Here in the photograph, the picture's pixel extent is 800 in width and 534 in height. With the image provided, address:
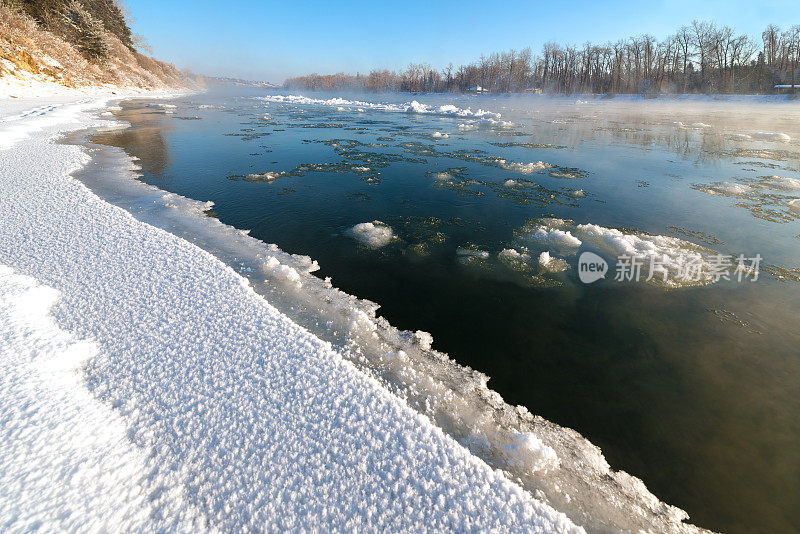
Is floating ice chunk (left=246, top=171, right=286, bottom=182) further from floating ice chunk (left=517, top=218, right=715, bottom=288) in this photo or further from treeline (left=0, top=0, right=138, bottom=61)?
treeline (left=0, top=0, right=138, bottom=61)

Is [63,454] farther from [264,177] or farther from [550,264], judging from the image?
[264,177]

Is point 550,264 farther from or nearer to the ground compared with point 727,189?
nearer to the ground

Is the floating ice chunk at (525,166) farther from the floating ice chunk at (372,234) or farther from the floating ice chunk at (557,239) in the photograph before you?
the floating ice chunk at (372,234)

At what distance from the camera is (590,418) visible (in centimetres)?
224

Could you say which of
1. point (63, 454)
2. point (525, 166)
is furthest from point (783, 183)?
point (63, 454)

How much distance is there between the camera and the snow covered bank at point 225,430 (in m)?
1.42

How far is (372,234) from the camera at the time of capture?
15.6ft

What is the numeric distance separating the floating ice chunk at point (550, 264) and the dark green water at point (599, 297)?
0.18m

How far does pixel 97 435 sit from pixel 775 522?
11.5 feet

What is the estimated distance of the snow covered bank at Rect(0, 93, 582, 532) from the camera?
1419 millimetres

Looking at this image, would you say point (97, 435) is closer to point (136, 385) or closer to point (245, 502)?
point (136, 385)

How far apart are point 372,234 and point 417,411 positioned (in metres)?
3.11

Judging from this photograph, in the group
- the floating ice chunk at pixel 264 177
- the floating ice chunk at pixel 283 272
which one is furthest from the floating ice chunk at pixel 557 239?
the floating ice chunk at pixel 264 177

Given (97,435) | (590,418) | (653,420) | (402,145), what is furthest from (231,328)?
(402,145)
